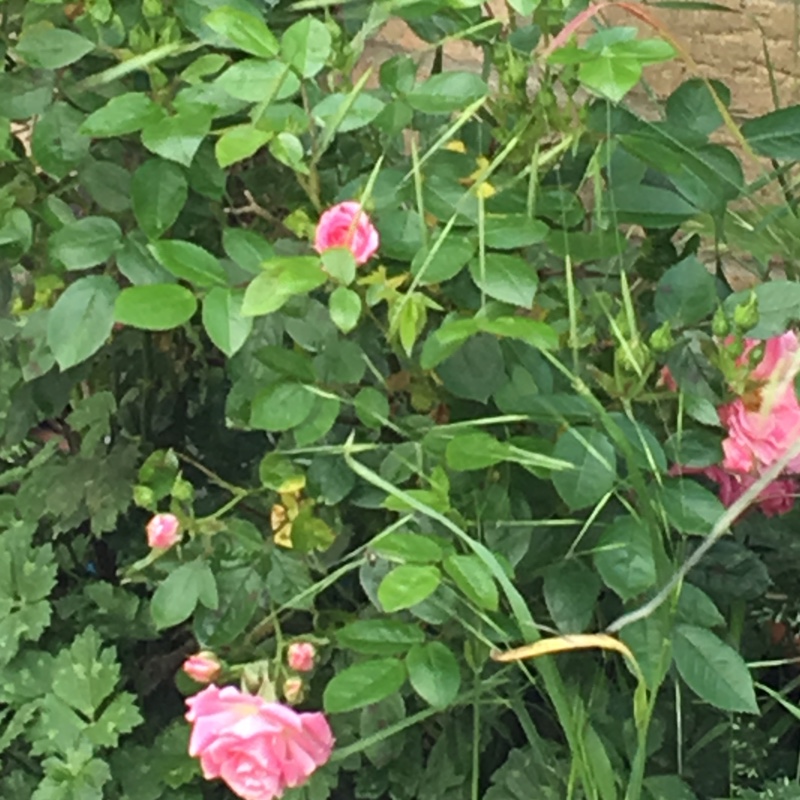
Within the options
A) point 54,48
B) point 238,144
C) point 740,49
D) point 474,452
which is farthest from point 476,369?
point 740,49

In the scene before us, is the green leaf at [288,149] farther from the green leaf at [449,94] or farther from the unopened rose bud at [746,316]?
the unopened rose bud at [746,316]

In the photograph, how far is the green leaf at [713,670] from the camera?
1.59 feet

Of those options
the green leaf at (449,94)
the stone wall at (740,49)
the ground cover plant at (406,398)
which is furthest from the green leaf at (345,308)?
the stone wall at (740,49)

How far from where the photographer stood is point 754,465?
529mm

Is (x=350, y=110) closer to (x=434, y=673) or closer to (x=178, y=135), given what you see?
(x=178, y=135)

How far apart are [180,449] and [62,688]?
0.60 ft

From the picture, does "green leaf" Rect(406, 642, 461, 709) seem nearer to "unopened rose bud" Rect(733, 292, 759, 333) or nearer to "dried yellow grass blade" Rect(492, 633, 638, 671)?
"dried yellow grass blade" Rect(492, 633, 638, 671)

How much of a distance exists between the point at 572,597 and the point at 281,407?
0.18 m

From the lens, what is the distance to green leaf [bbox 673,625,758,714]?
485 mm

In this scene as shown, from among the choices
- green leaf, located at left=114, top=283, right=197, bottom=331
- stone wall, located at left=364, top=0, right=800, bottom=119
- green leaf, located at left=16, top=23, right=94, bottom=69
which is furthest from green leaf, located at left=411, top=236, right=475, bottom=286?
stone wall, located at left=364, top=0, right=800, bottom=119

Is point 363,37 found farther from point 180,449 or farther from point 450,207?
point 180,449

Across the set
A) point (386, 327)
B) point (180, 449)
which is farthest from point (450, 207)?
point (180, 449)

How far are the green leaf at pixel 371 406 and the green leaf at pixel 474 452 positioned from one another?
1.9 inches

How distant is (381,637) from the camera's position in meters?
0.50
